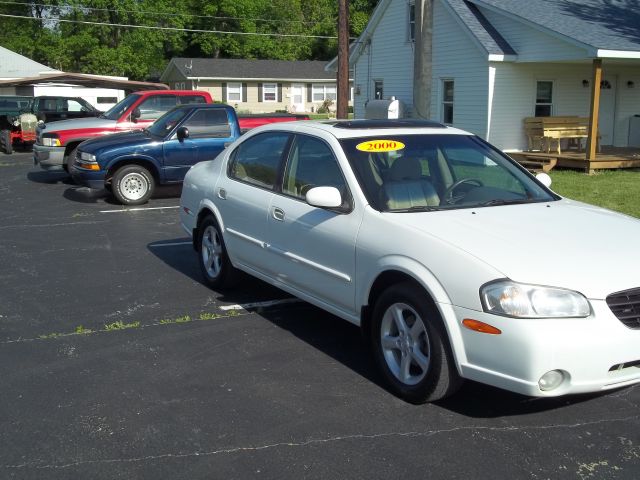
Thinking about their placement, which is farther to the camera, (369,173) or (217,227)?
(217,227)

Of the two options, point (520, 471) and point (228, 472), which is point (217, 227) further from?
point (520, 471)

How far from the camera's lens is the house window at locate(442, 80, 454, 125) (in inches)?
862

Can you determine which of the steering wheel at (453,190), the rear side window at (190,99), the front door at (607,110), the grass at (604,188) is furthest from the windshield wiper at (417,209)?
the front door at (607,110)

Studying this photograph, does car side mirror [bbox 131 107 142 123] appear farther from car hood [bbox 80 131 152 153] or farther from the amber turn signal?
the amber turn signal

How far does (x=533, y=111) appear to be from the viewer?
67.5 ft

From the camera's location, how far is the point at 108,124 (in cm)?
1480

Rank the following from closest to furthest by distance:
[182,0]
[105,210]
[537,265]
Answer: [537,265], [105,210], [182,0]

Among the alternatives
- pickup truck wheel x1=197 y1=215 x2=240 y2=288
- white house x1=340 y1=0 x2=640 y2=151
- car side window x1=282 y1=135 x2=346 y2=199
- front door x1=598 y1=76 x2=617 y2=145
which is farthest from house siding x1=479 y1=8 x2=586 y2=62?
car side window x1=282 y1=135 x2=346 y2=199

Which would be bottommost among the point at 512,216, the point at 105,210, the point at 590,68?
the point at 105,210

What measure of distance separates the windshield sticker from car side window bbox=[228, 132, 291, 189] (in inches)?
34.8

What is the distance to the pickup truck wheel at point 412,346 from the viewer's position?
4238mm

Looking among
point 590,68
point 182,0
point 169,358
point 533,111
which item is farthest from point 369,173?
point 182,0

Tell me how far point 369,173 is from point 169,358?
1955 millimetres

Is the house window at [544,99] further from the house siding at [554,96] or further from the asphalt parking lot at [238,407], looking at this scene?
the asphalt parking lot at [238,407]
